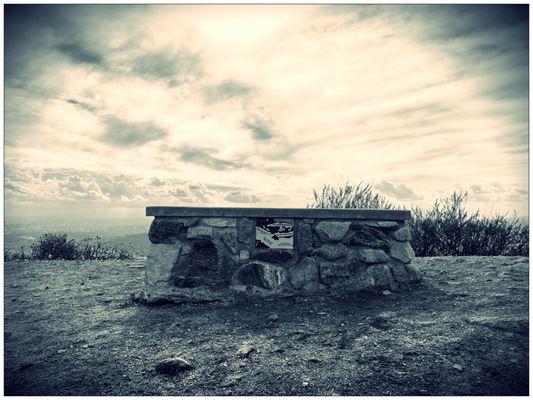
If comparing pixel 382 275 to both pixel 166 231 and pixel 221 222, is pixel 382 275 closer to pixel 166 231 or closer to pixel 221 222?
pixel 221 222

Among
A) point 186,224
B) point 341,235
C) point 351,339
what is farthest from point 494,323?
point 186,224

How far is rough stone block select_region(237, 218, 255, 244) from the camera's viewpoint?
455 cm

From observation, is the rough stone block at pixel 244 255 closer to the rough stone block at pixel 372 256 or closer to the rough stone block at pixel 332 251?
the rough stone block at pixel 332 251

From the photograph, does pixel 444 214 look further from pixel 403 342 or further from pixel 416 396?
pixel 416 396

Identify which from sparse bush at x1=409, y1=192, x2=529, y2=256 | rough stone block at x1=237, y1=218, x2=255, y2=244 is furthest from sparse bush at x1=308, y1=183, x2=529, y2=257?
rough stone block at x1=237, y1=218, x2=255, y2=244

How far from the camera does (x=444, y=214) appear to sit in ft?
26.7

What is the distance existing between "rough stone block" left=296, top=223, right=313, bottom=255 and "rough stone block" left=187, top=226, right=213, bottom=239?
1.13 metres

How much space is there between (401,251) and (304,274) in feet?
4.31

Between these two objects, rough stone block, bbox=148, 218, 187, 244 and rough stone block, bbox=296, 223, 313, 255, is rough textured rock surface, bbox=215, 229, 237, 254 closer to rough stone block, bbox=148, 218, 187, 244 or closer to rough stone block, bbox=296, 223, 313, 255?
rough stone block, bbox=148, 218, 187, 244

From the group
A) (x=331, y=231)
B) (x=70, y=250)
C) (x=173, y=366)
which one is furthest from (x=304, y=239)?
(x=70, y=250)

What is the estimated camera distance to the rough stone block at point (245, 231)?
4.55m

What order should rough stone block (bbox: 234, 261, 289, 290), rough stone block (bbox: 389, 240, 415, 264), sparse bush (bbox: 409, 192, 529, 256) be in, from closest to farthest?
rough stone block (bbox: 234, 261, 289, 290)
rough stone block (bbox: 389, 240, 415, 264)
sparse bush (bbox: 409, 192, 529, 256)

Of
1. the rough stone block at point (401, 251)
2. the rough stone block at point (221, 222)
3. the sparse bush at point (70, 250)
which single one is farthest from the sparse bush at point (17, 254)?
the rough stone block at point (401, 251)

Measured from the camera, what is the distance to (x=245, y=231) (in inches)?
180
